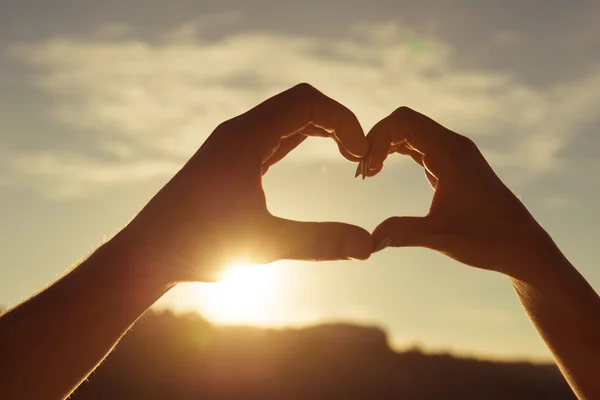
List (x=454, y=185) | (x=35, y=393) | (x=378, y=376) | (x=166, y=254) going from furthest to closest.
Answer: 1. (x=378, y=376)
2. (x=454, y=185)
3. (x=166, y=254)
4. (x=35, y=393)

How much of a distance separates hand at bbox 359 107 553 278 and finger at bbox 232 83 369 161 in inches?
20.7

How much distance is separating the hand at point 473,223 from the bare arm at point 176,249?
395 mm

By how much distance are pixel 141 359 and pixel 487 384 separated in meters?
29.2

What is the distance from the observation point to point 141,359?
128 ft

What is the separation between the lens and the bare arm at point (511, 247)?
3168 millimetres

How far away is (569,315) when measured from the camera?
10.5 ft

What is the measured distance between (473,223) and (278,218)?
1.01 m

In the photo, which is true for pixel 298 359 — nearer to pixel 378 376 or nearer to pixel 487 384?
pixel 378 376

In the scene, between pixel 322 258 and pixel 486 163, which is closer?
pixel 322 258

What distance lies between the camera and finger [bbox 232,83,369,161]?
10.2ft

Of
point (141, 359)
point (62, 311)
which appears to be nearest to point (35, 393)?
point (62, 311)

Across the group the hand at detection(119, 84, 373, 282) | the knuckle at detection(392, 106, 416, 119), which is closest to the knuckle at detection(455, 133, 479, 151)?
the knuckle at detection(392, 106, 416, 119)

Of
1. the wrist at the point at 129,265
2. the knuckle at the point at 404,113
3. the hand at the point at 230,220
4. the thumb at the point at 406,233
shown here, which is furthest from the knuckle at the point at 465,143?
the wrist at the point at 129,265

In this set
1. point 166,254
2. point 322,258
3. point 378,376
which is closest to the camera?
point 166,254
